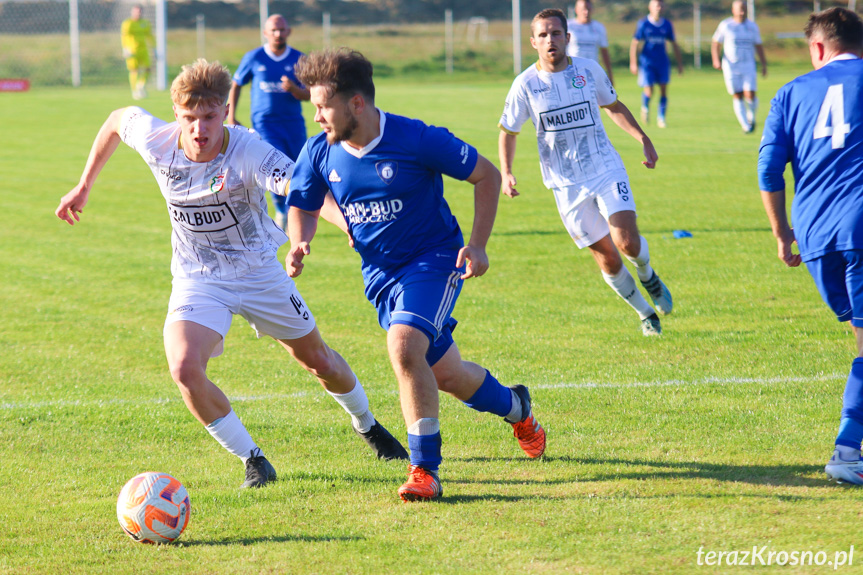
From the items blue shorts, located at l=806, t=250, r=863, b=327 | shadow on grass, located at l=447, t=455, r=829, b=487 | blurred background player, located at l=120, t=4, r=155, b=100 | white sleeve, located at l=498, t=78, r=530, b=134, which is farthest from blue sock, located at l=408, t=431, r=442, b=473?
blurred background player, located at l=120, t=4, r=155, b=100

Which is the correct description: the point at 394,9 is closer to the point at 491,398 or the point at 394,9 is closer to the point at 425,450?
the point at 491,398

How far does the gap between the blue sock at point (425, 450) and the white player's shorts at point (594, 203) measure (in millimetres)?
3366

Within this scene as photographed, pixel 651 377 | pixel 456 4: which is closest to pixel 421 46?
pixel 456 4

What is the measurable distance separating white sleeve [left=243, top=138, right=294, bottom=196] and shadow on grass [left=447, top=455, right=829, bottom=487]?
5.24 ft

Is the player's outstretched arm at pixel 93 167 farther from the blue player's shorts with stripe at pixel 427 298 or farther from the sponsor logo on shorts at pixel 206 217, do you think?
the blue player's shorts with stripe at pixel 427 298

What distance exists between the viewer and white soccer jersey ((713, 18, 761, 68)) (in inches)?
773

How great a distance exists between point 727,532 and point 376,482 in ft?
5.26

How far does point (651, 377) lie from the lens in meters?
6.08

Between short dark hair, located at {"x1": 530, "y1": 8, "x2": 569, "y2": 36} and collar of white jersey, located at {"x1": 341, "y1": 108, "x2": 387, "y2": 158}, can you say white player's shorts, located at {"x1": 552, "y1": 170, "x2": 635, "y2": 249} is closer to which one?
short dark hair, located at {"x1": 530, "y1": 8, "x2": 569, "y2": 36}

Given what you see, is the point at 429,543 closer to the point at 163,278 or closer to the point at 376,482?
the point at 376,482

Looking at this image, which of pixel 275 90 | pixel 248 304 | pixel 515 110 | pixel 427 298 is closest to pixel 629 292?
pixel 515 110

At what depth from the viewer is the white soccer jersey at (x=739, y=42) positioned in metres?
19.6

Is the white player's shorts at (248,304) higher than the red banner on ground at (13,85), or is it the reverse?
the white player's shorts at (248,304)

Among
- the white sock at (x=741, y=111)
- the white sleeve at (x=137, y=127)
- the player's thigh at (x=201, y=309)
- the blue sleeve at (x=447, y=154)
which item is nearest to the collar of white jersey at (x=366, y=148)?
the blue sleeve at (x=447, y=154)
